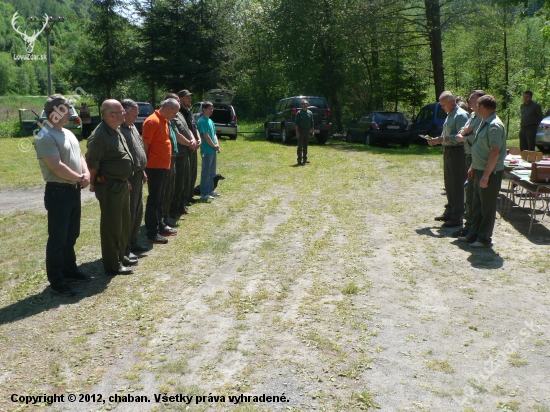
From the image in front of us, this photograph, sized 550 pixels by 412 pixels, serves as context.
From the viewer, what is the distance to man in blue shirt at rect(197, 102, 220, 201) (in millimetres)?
10242

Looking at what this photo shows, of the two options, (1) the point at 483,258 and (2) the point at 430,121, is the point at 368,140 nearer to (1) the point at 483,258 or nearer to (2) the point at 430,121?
(2) the point at 430,121

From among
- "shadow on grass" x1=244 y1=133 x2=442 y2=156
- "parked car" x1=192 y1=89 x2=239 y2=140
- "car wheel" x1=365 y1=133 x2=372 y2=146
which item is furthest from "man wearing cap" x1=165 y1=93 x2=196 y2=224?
"parked car" x1=192 y1=89 x2=239 y2=140

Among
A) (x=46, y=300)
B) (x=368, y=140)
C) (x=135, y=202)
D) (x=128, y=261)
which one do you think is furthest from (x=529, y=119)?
(x=46, y=300)

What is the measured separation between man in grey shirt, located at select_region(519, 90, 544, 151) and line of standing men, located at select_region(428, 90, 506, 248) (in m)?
6.94

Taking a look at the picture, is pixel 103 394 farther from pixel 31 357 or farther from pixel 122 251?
pixel 122 251

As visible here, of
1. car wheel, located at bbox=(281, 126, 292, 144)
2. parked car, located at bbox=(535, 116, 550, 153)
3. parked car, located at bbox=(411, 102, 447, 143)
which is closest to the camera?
parked car, located at bbox=(535, 116, 550, 153)

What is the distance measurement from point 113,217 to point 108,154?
64cm

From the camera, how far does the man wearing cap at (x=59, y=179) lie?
522cm

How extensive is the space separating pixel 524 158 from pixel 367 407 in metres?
7.86

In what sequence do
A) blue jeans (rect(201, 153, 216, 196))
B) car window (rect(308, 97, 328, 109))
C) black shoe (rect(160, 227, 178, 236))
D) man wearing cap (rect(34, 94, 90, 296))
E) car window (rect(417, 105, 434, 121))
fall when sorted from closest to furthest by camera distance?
1. man wearing cap (rect(34, 94, 90, 296))
2. black shoe (rect(160, 227, 178, 236))
3. blue jeans (rect(201, 153, 216, 196))
4. car window (rect(417, 105, 434, 121))
5. car window (rect(308, 97, 328, 109))

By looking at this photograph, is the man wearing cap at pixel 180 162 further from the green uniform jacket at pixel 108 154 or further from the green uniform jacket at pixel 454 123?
the green uniform jacket at pixel 454 123

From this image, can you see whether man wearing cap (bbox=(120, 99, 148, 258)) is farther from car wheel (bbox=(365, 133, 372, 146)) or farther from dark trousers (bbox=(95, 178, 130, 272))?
car wheel (bbox=(365, 133, 372, 146))

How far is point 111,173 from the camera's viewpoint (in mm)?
5820

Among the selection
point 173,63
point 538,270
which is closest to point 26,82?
point 173,63
